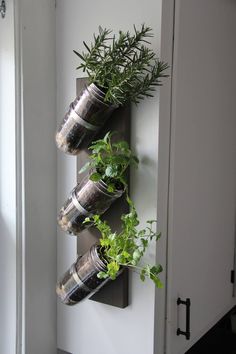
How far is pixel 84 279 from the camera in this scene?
1.05 m

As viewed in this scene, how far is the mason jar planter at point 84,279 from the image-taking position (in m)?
1.03

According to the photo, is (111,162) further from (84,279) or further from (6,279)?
(6,279)

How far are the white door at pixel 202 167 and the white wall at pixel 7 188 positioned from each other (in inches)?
17.8

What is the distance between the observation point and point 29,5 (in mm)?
1101

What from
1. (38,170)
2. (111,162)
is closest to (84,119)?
(111,162)

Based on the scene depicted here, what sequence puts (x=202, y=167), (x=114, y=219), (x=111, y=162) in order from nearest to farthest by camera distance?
(x=111, y=162) < (x=114, y=219) < (x=202, y=167)

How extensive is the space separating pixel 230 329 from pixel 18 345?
2.80ft

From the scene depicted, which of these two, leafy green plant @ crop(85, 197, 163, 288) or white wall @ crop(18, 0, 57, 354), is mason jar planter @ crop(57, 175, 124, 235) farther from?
white wall @ crop(18, 0, 57, 354)

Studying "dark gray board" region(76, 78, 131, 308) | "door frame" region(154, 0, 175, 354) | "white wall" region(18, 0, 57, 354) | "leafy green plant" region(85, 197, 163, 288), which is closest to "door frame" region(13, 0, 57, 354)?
"white wall" region(18, 0, 57, 354)

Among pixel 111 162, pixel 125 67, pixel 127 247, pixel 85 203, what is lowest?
pixel 127 247

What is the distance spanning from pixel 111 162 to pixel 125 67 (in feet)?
0.79

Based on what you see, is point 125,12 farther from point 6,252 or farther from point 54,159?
point 6,252

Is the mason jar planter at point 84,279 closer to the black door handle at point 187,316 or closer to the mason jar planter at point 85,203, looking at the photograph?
the mason jar planter at point 85,203

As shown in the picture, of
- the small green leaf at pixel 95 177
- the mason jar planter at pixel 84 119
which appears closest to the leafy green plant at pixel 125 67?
the mason jar planter at pixel 84 119
